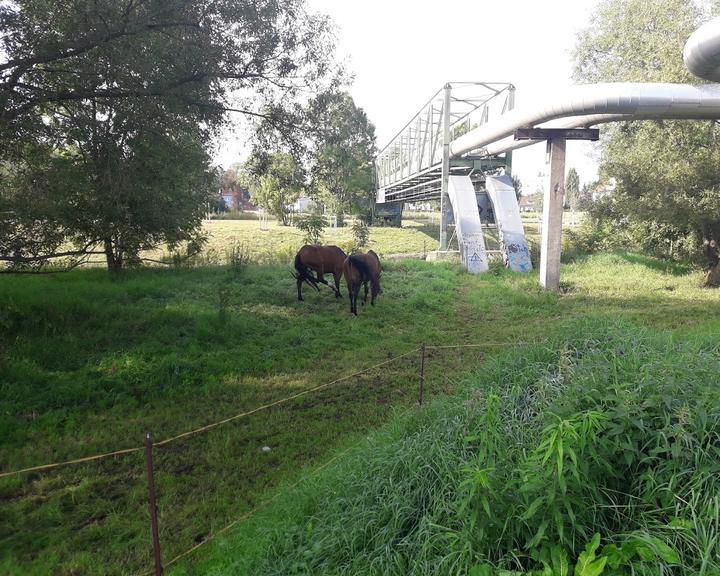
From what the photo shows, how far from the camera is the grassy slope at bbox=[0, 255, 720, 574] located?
3.44 m

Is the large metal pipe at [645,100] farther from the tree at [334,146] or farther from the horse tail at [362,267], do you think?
the horse tail at [362,267]

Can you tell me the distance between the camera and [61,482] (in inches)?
150

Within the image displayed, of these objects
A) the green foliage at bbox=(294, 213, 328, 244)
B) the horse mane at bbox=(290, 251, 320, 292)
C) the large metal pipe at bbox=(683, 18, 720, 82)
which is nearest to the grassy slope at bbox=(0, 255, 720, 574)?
the horse mane at bbox=(290, 251, 320, 292)

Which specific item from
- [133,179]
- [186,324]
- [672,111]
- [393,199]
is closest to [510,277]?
[672,111]

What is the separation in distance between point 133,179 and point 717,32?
9554mm

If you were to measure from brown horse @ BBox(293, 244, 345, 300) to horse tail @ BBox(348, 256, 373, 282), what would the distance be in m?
1.00

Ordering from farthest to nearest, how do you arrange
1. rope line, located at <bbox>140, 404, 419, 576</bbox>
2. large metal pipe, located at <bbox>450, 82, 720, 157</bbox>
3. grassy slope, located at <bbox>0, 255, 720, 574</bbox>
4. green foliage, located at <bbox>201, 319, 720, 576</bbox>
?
1. large metal pipe, located at <bbox>450, 82, 720, 157</bbox>
2. grassy slope, located at <bbox>0, 255, 720, 574</bbox>
3. rope line, located at <bbox>140, 404, 419, 576</bbox>
4. green foliage, located at <bbox>201, 319, 720, 576</bbox>

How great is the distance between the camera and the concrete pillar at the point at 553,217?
472 inches

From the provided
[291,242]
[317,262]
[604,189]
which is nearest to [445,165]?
[604,189]

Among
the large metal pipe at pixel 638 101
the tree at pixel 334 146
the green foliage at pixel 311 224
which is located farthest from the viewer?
the green foliage at pixel 311 224

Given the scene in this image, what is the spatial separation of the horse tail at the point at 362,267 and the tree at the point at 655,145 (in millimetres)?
8282

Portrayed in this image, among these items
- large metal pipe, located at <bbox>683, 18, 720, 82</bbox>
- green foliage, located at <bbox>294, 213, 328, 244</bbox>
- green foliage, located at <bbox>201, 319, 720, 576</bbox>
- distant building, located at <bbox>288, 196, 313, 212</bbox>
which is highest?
large metal pipe, located at <bbox>683, 18, 720, 82</bbox>

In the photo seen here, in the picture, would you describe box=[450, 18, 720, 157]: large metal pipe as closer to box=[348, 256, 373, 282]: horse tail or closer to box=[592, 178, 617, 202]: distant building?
box=[348, 256, 373, 282]: horse tail

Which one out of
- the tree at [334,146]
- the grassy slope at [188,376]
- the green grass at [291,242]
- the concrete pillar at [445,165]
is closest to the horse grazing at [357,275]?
the grassy slope at [188,376]
